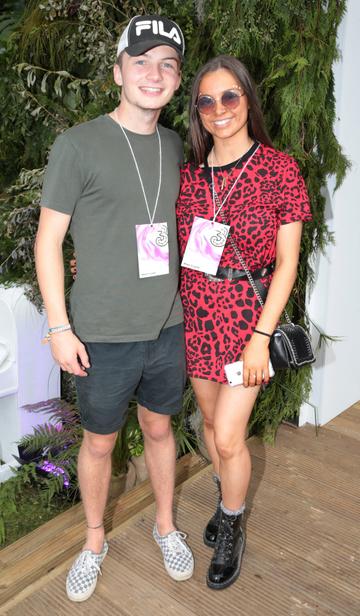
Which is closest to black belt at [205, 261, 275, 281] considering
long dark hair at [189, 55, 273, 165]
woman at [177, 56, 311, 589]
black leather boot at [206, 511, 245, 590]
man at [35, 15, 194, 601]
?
woman at [177, 56, 311, 589]

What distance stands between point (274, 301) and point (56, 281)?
0.65m

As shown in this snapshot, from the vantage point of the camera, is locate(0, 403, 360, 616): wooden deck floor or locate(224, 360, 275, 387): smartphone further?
locate(0, 403, 360, 616): wooden deck floor

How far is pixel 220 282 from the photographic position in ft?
5.62

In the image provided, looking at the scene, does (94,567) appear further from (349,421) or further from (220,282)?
(349,421)

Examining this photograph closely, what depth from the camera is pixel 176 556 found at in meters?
1.91

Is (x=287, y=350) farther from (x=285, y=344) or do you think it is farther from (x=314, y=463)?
(x=314, y=463)

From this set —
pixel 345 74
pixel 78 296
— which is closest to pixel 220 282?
pixel 78 296

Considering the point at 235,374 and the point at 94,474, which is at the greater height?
the point at 235,374

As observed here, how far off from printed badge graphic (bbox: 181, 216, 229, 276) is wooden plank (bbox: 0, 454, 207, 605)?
1198 millimetres

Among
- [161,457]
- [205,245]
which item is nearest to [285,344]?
[205,245]

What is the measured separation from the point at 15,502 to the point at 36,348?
2.82 ft

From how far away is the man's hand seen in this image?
159 centimetres

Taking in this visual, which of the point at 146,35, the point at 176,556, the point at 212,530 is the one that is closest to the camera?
the point at 146,35

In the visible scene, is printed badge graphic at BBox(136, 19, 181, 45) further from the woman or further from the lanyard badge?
the lanyard badge
